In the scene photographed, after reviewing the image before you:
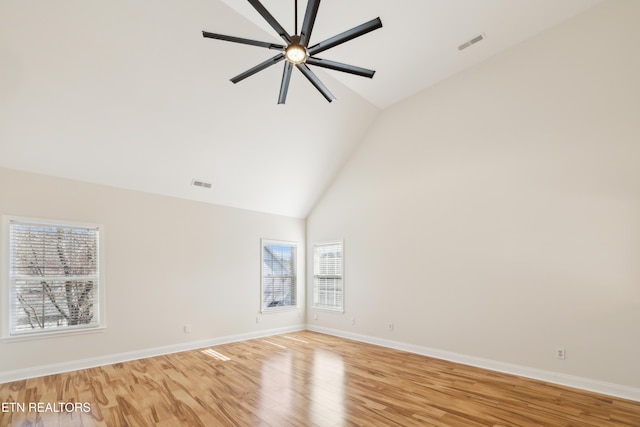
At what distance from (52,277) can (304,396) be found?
3529 mm

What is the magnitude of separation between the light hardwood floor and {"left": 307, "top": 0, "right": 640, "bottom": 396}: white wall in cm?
58

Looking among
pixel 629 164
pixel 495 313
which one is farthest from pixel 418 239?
pixel 629 164

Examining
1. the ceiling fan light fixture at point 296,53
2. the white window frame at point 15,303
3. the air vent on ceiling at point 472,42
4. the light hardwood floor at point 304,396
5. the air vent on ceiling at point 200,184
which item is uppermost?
the air vent on ceiling at point 472,42

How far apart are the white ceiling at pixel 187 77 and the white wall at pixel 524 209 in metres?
0.51

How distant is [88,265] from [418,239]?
4788mm

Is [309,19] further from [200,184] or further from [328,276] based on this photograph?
[328,276]

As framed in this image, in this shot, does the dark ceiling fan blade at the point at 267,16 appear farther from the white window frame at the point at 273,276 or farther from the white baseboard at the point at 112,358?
the white baseboard at the point at 112,358

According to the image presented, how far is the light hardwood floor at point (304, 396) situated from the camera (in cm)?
281

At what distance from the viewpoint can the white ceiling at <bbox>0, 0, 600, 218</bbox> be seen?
311 cm

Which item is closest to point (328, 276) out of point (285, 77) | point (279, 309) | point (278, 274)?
point (278, 274)

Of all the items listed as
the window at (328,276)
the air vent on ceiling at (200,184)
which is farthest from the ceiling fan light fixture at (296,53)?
the window at (328,276)

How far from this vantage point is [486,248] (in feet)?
14.0

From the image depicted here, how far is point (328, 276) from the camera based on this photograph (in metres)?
6.53

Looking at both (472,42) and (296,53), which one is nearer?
(296,53)
